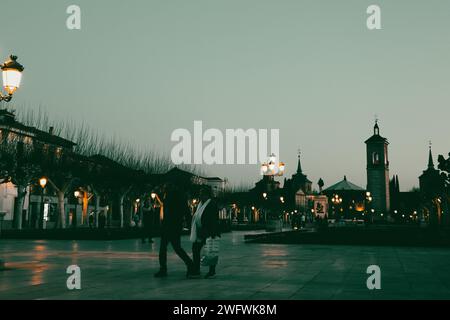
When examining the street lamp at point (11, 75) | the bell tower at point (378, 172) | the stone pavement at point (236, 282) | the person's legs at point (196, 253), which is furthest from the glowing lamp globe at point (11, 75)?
the bell tower at point (378, 172)

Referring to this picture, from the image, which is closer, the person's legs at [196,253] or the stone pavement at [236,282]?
the stone pavement at [236,282]

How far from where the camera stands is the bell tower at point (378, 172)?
14488cm

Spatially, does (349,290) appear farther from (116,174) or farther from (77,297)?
(116,174)

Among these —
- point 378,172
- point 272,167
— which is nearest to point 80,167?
point 272,167

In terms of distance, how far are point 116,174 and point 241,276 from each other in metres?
42.0

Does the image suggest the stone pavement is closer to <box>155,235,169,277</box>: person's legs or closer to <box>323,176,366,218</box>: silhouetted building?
<box>155,235,169,277</box>: person's legs

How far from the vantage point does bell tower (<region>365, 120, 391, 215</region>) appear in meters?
145

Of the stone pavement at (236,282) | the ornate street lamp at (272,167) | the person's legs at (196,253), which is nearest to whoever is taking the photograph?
the stone pavement at (236,282)

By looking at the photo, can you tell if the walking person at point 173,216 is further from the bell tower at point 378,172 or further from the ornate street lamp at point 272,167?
the bell tower at point 378,172

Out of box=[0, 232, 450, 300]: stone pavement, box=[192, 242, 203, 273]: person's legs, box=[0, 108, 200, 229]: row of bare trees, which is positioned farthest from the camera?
box=[0, 108, 200, 229]: row of bare trees

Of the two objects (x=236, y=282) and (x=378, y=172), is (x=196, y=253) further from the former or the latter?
(x=378, y=172)

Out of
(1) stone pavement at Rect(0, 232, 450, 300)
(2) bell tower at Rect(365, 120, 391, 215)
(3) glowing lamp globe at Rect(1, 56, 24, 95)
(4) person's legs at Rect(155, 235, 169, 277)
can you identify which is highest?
(2) bell tower at Rect(365, 120, 391, 215)

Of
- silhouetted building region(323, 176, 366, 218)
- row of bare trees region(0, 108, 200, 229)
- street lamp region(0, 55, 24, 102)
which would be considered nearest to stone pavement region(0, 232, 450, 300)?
street lamp region(0, 55, 24, 102)
